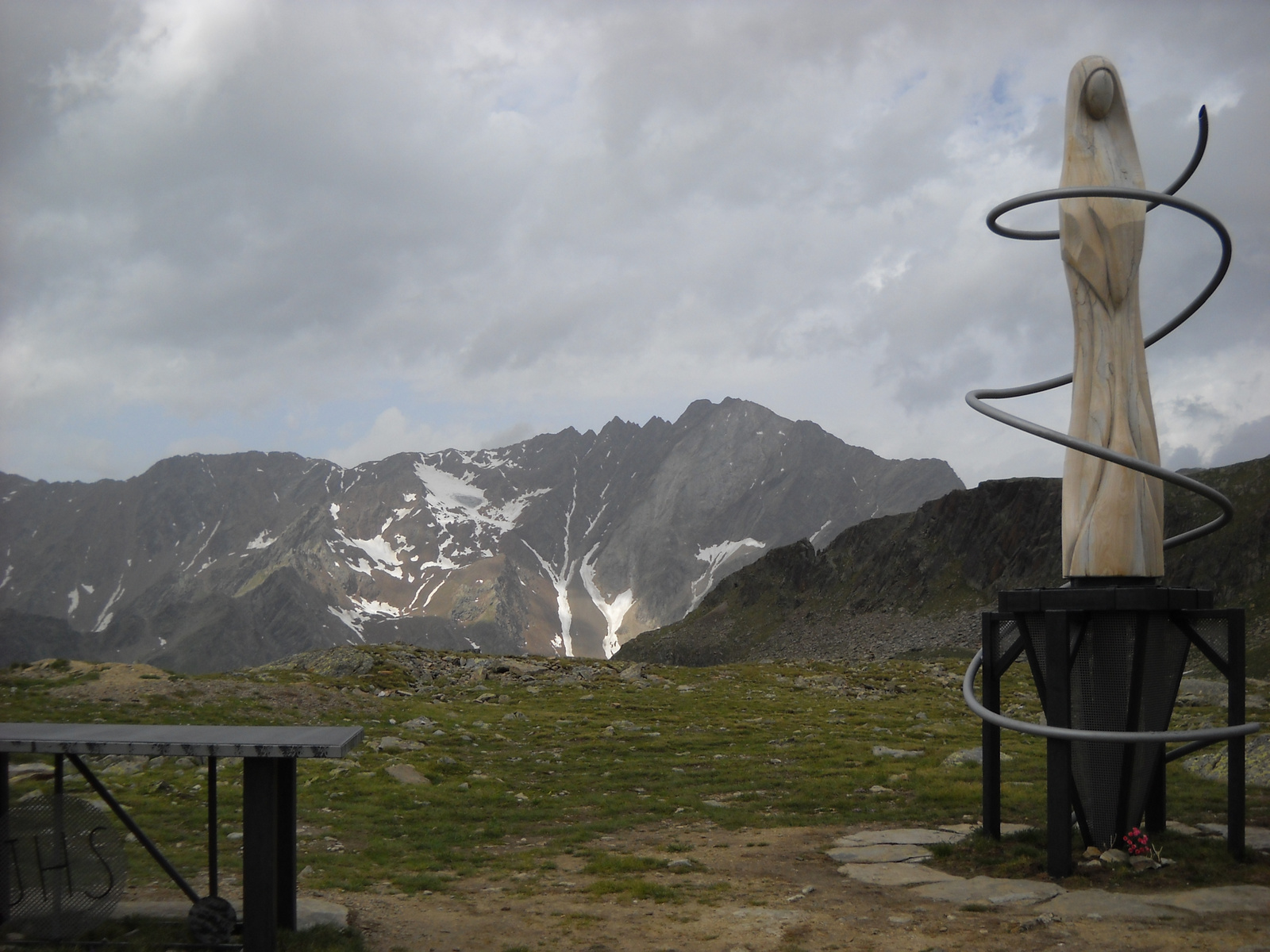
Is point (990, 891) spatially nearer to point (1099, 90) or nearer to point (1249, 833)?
point (1249, 833)

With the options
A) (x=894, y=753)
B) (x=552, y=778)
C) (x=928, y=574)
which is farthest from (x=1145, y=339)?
(x=928, y=574)

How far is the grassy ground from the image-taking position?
16.6 m

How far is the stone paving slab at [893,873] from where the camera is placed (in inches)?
583

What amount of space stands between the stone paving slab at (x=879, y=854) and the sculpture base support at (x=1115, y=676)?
2.42m

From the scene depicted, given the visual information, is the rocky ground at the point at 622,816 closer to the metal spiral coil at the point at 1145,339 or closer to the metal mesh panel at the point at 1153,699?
the metal mesh panel at the point at 1153,699

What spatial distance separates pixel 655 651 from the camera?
181 m

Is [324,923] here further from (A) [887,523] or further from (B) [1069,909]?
(A) [887,523]

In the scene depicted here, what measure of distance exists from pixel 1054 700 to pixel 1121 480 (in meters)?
4.04

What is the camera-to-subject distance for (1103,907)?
1283cm

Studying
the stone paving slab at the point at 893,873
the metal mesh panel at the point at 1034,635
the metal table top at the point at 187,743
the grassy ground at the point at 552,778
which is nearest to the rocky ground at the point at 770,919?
the stone paving slab at the point at 893,873

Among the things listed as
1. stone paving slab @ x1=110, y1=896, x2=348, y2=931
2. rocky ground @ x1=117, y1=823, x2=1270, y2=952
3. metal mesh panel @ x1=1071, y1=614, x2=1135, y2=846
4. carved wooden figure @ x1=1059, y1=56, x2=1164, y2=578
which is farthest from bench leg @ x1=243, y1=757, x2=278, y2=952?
carved wooden figure @ x1=1059, y1=56, x2=1164, y2=578

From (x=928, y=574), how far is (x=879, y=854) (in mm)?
159920

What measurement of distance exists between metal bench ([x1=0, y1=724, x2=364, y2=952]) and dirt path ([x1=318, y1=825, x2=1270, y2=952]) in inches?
65.2

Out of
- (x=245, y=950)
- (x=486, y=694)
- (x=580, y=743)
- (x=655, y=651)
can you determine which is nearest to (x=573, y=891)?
(x=245, y=950)
